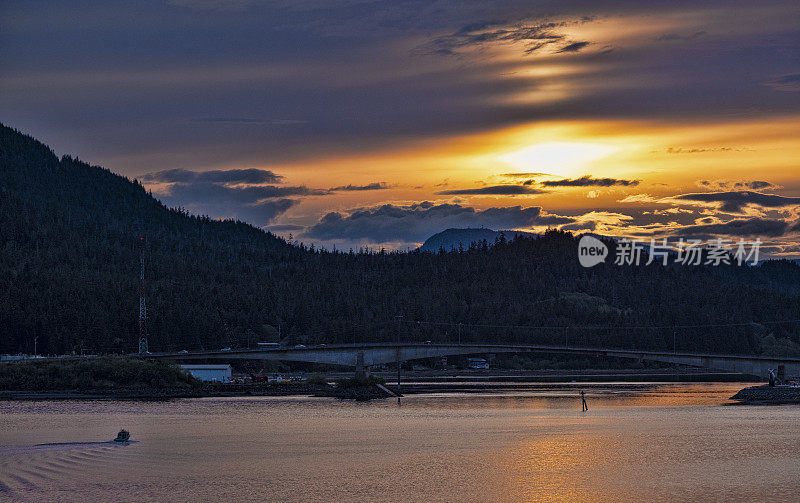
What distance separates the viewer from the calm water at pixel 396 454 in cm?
6775

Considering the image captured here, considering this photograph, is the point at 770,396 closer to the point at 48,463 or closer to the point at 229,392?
the point at 229,392

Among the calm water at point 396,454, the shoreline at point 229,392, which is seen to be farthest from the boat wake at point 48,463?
the shoreline at point 229,392

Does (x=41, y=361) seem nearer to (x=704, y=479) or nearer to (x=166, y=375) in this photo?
(x=166, y=375)

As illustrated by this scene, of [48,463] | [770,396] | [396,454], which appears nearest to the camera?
[48,463]

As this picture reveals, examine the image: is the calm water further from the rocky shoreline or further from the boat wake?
the rocky shoreline

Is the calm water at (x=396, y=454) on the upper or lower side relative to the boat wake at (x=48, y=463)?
lower

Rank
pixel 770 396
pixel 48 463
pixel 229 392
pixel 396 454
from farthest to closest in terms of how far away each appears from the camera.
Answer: pixel 229 392, pixel 770 396, pixel 396 454, pixel 48 463

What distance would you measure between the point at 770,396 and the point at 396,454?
336ft

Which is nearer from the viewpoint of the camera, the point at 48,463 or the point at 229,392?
the point at 48,463

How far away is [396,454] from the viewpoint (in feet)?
285

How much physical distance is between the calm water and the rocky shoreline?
25.8 meters

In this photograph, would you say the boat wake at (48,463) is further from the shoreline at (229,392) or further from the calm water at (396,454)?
the shoreline at (229,392)

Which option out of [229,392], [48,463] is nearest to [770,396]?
[229,392]

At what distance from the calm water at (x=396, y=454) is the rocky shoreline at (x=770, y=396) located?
25810 mm
